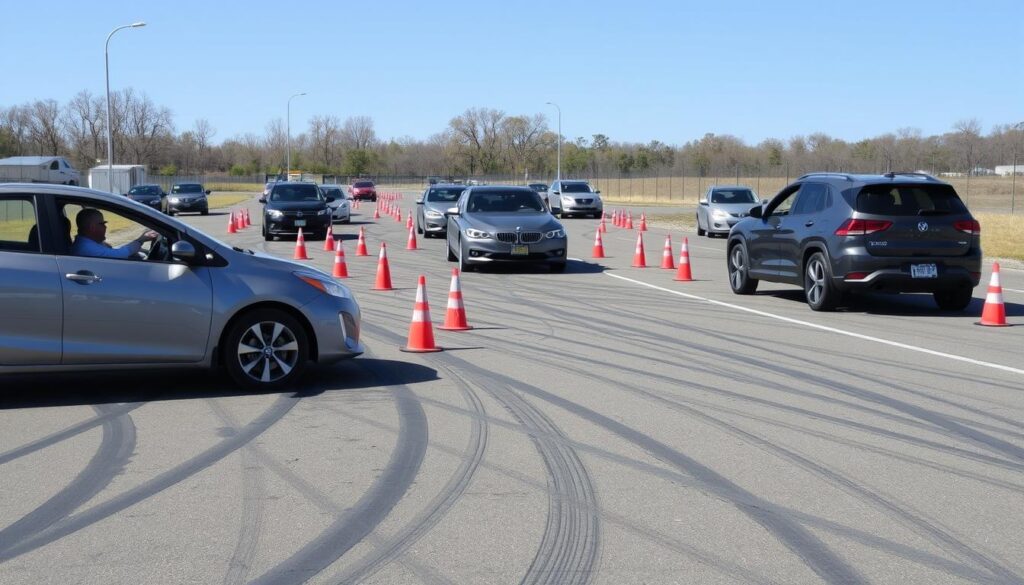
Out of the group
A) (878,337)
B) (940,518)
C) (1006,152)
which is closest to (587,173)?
(1006,152)

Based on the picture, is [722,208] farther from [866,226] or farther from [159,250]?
[159,250]

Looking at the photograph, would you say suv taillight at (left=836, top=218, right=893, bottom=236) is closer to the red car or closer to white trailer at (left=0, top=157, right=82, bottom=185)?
white trailer at (left=0, top=157, right=82, bottom=185)

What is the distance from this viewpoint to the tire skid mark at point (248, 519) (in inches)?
201

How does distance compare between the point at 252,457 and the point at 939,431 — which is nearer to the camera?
the point at 252,457

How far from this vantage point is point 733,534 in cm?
559

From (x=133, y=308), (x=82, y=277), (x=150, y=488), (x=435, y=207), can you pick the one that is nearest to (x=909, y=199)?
(x=133, y=308)

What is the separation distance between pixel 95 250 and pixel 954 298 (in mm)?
10785

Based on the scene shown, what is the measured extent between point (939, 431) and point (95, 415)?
5895 millimetres

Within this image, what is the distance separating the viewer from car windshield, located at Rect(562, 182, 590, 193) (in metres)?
49.4

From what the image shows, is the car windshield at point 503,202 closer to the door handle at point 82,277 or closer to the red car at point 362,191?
the door handle at point 82,277

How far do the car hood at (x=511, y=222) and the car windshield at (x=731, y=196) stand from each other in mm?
14651

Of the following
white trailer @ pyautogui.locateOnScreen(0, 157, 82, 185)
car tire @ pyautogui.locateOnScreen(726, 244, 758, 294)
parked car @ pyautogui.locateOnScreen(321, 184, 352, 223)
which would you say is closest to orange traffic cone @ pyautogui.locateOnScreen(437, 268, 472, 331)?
car tire @ pyautogui.locateOnScreen(726, 244, 758, 294)

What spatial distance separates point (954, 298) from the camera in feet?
49.4

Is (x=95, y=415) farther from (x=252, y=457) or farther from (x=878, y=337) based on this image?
(x=878, y=337)
